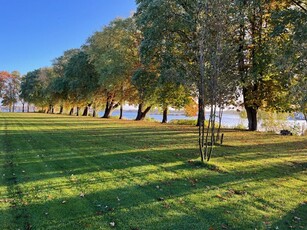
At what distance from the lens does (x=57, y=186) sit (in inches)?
253

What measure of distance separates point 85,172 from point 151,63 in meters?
14.7

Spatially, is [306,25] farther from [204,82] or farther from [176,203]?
[176,203]

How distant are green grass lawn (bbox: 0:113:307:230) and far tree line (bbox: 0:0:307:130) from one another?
2.01 m

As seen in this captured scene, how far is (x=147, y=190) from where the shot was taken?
638 centimetres

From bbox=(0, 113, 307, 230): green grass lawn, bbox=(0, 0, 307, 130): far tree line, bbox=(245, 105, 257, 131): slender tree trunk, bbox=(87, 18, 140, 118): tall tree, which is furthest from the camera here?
bbox=(87, 18, 140, 118): tall tree

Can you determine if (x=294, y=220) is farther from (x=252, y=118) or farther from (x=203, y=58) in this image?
(x=252, y=118)

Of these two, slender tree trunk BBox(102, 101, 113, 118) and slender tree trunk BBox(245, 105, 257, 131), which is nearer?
slender tree trunk BBox(245, 105, 257, 131)

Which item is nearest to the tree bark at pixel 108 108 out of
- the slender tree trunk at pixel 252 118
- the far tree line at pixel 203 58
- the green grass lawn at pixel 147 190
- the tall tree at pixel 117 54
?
the far tree line at pixel 203 58

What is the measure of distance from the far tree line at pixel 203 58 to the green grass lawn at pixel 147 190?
2007 mm

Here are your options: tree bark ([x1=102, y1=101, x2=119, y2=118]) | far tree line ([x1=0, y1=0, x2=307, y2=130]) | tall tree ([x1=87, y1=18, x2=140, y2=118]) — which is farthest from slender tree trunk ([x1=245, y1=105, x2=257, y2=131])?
tree bark ([x1=102, y1=101, x2=119, y2=118])

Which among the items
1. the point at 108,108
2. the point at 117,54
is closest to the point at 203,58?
the point at 117,54

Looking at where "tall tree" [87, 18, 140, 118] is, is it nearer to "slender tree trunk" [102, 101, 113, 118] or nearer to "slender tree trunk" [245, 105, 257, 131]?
"slender tree trunk" [102, 101, 113, 118]

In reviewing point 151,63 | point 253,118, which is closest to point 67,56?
point 151,63

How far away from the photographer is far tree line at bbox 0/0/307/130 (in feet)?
28.3
